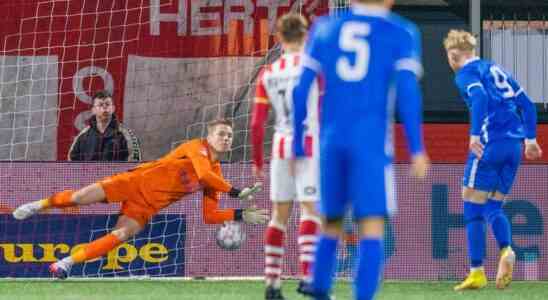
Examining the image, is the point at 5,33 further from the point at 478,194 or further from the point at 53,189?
the point at 478,194

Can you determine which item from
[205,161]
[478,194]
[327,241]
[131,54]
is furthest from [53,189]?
[327,241]

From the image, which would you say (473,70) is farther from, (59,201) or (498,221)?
(59,201)

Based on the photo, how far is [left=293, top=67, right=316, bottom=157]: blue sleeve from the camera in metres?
7.39

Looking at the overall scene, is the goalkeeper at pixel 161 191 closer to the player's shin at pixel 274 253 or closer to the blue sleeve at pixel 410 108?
the player's shin at pixel 274 253

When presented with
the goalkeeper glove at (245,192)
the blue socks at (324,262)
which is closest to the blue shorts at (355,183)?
the blue socks at (324,262)

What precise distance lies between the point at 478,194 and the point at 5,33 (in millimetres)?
5490

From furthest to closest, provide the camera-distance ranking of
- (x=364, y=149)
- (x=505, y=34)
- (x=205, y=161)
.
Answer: (x=505, y=34) < (x=205, y=161) < (x=364, y=149)

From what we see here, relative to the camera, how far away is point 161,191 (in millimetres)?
11320

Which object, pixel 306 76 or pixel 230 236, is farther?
pixel 230 236

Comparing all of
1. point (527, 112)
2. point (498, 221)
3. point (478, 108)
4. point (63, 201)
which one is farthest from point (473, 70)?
point (63, 201)

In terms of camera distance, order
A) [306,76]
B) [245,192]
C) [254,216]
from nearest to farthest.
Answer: [306,76], [245,192], [254,216]

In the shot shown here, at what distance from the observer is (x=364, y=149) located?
676 cm

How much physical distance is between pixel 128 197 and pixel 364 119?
15.9 feet

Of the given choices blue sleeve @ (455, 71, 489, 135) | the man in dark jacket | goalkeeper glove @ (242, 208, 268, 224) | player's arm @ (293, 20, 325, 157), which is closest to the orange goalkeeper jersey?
goalkeeper glove @ (242, 208, 268, 224)
